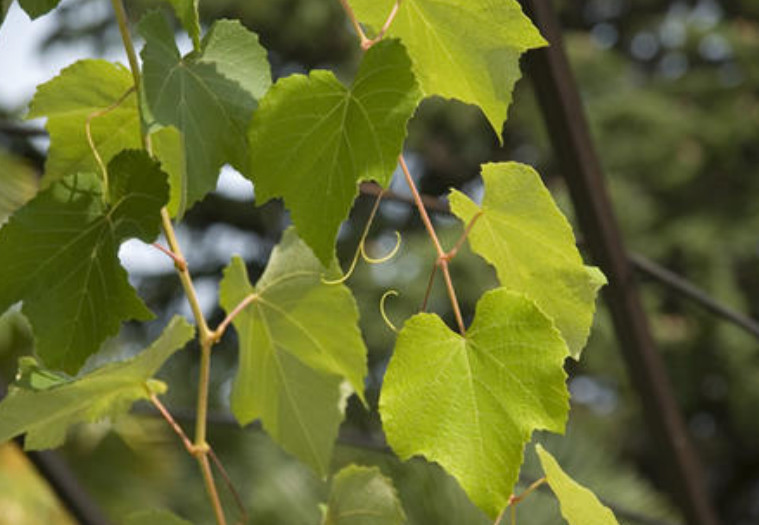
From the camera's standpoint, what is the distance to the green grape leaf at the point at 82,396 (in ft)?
0.86

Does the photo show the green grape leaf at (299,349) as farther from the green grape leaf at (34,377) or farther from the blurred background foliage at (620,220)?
the blurred background foliage at (620,220)

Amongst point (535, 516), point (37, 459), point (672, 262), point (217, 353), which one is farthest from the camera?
point (217, 353)

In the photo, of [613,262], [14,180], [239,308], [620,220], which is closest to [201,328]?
[239,308]

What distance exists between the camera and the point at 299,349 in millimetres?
311

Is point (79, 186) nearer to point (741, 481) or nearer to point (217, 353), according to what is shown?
point (217, 353)

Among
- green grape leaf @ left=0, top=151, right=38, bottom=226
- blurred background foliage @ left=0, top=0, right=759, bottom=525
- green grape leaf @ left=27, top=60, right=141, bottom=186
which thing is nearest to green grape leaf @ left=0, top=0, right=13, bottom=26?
green grape leaf @ left=27, top=60, right=141, bottom=186

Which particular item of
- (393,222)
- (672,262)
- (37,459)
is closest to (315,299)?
(37,459)

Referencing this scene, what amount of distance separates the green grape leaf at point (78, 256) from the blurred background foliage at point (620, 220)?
251cm

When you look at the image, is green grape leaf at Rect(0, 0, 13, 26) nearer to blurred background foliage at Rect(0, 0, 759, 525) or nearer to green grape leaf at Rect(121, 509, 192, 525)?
green grape leaf at Rect(121, 509, 192, 525)

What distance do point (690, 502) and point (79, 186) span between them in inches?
18.4

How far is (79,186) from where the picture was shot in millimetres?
252

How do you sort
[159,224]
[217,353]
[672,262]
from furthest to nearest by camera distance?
1. [217,353]
2. [672,262]
3. [159,224]

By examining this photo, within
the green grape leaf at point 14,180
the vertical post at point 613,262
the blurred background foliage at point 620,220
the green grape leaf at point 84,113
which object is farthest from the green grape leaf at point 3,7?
the blurred background foliage at point 620,220

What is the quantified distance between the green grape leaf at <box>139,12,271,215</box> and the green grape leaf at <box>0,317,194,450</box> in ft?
0.12
